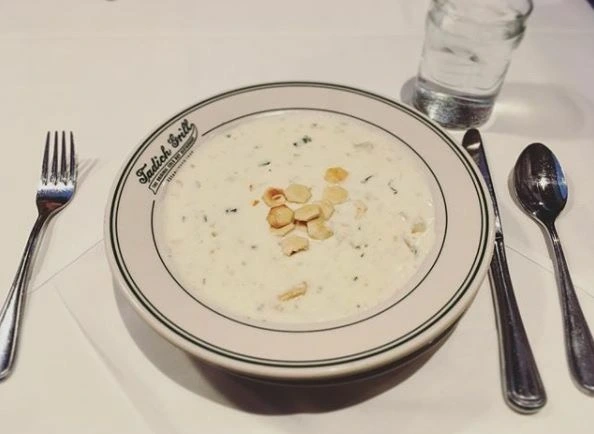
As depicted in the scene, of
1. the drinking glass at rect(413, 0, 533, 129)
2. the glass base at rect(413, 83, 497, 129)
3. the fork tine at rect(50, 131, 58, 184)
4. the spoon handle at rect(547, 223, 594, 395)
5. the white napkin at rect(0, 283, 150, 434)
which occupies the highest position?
the drinking glass at rect(413, 0, 533, 129)

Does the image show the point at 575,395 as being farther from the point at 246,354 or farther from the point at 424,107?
the point at 424,107

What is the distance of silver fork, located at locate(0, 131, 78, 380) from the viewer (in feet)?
3.00

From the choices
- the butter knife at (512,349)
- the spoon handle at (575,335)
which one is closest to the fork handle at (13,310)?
the butter knife at (512,349)

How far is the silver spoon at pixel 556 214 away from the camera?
906 millimetres

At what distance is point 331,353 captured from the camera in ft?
2.59

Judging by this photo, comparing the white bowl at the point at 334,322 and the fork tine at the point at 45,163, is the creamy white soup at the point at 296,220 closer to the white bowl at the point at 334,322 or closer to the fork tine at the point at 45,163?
the white bowl at the point at 334,322

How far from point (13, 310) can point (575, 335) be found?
82cm

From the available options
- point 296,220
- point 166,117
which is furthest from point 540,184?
point 166,117

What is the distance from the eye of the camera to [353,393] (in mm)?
878

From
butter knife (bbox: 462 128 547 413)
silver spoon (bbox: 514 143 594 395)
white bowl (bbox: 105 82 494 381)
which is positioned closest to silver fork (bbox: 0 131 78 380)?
white bowl (bbox: 105 82 494 381)

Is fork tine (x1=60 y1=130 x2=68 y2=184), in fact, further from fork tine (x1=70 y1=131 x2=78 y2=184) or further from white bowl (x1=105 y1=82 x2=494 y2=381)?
white bowl (x1=105 y1=82 x2=494 y2=381)

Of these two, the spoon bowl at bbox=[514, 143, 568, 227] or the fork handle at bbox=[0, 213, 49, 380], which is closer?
the fork handle at bbox=[0, 213, 49, 380]

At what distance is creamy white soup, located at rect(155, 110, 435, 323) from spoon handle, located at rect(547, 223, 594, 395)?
228mm

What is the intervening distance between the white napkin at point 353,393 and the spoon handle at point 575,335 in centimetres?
1
